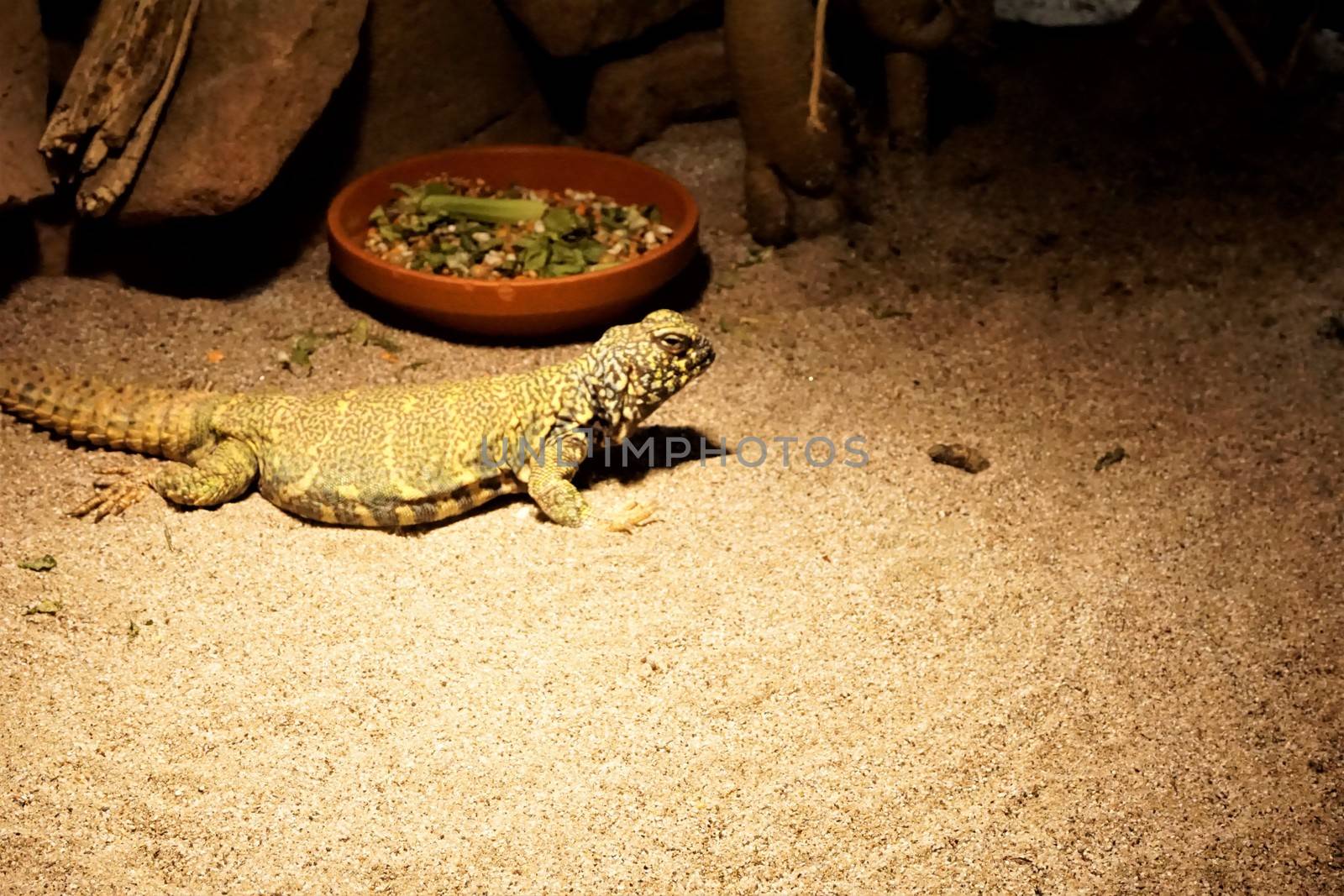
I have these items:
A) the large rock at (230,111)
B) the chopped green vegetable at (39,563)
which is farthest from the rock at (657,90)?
the chopped green vegetable at (39,563)

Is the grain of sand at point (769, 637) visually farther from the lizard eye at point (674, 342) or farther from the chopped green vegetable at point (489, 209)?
the chopped green vegetable at point (489, 209)

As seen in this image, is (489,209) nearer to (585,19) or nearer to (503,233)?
(503,233)

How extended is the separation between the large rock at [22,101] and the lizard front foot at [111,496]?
153 centimetres

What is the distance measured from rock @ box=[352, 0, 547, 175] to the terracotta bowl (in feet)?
1.21

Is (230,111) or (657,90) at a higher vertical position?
(230,111)

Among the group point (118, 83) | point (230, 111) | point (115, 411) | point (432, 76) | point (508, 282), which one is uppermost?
point (118, 83)

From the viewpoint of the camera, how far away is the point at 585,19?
20.1 ft

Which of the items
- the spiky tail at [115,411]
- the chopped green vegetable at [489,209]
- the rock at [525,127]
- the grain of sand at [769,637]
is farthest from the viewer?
the rock at [525,127]

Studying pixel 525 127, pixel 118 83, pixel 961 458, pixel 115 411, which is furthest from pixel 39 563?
pixel 525 127

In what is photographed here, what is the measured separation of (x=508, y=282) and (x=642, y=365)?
1025 mm

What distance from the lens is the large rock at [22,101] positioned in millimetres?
4895

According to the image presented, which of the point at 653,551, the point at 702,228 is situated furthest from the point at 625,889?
A: the point at 702,228

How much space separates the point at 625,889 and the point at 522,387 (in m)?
1.97

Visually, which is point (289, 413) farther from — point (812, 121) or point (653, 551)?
point (812, 121)
